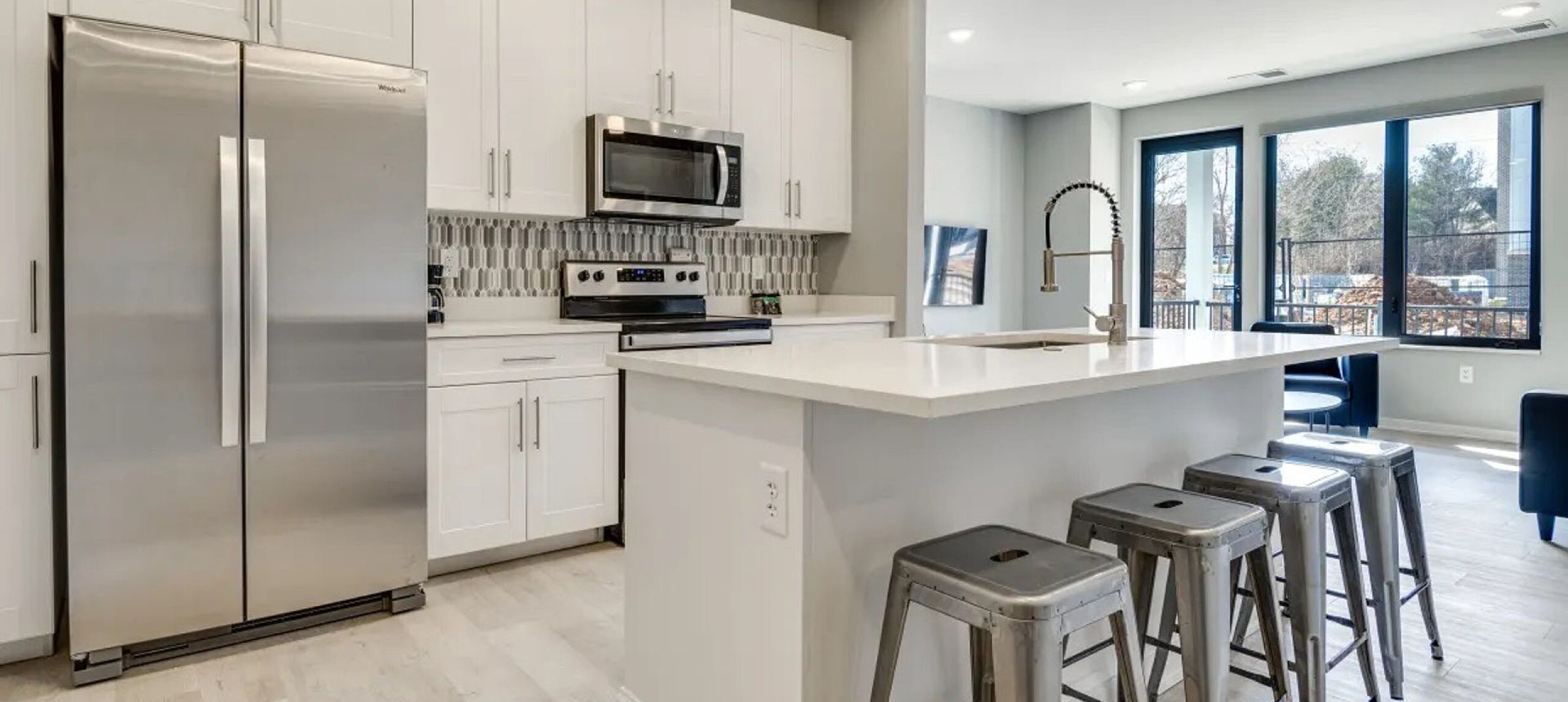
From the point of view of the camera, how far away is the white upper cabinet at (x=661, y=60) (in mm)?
3695

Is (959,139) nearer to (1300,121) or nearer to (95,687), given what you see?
(1300,121)

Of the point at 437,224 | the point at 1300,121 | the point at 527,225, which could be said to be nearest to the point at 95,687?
the point at 437,224

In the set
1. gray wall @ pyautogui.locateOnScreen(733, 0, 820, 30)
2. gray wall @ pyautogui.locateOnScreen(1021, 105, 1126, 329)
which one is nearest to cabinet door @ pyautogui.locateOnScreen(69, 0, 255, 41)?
gray wall @ pyautogui.locateOnScreen(733, 0, 820, 30)

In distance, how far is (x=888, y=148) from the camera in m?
4.41

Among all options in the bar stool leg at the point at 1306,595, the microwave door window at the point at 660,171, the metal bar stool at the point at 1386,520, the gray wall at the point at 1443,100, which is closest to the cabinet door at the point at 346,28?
the microwave door window at the point at 660,171

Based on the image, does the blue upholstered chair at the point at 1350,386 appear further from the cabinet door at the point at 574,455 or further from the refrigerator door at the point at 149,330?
the refrigerator door at the point at 149,330

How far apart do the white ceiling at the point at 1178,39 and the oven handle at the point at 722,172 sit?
1597 mm

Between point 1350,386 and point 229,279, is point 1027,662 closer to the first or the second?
point 229,279

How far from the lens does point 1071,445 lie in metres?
2.16

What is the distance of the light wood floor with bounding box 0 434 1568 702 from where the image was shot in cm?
229

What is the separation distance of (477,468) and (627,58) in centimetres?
178

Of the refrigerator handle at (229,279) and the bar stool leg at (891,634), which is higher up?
the refrigerator handle at (229,279)

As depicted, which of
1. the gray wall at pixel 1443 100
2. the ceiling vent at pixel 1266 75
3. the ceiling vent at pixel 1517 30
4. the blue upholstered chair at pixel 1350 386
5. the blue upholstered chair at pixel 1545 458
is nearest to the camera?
Result: the blue upholstered chair at pixel 1545 458

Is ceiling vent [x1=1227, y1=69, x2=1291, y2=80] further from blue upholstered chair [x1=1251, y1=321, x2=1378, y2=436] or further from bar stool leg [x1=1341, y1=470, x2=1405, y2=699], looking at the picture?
bar stool leg [x1=1341, y1=470, x2=1405, y2=699]
